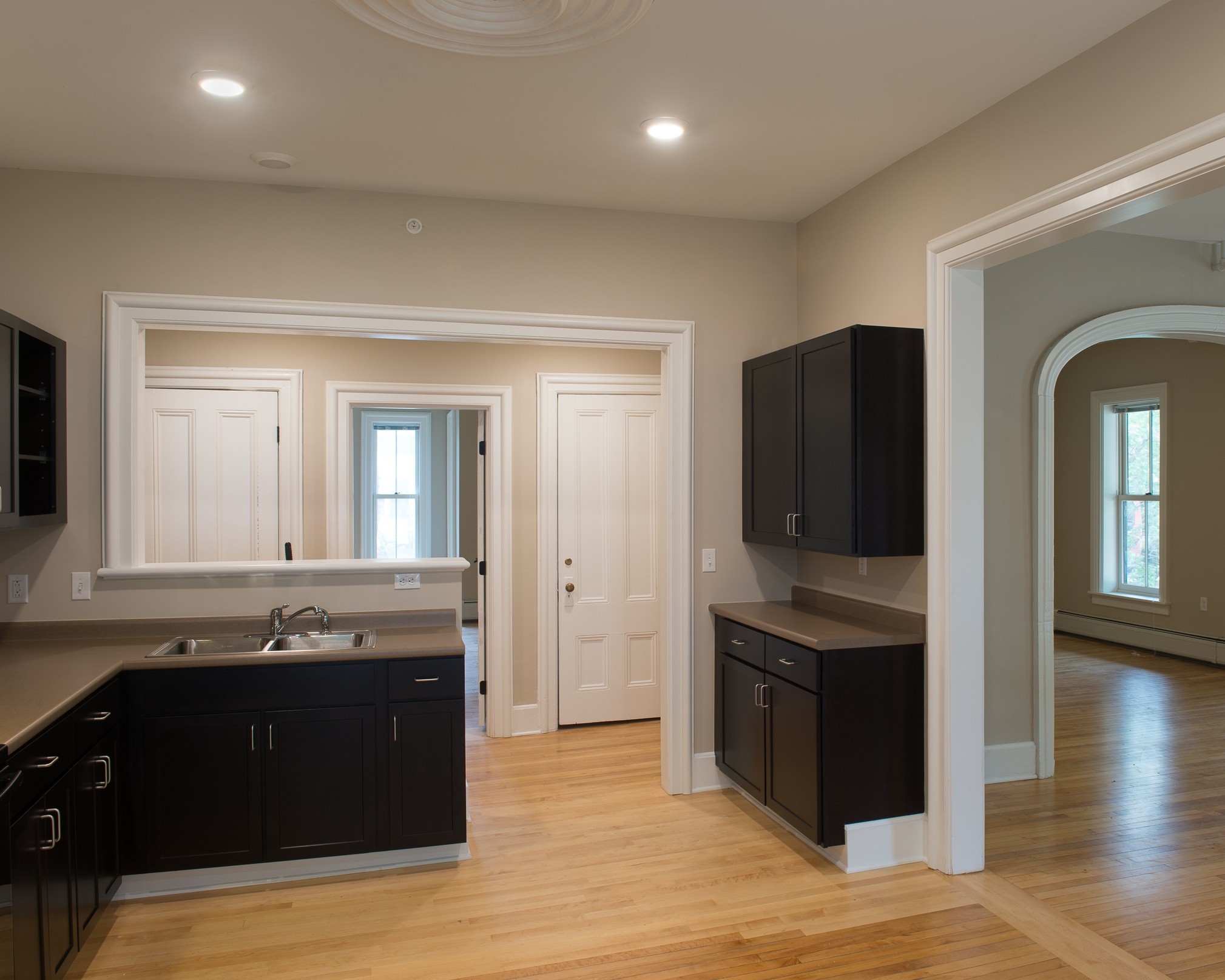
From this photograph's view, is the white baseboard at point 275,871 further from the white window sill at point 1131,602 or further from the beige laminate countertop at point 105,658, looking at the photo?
the white window sill at point 1131,602

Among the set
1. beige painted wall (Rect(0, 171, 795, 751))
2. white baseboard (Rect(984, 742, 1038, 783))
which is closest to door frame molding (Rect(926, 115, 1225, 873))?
white baseboard (Rect(984, 742, 1038, 783))

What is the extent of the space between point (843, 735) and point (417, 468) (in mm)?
6404

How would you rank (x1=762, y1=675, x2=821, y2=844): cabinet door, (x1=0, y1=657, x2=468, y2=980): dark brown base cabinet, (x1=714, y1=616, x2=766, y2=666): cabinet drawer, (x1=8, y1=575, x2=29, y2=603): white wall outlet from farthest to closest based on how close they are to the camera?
(x1=714, y1=616, x2=766, y2=666): cabinet drawer, (x1=8, y1=575, x2=29, y2=603): white wall outlet, (x1=762, y1=675, x2=821, y2=844): cabinet door, (x1=0, y1=657, x2=468, y2=980): dark brown base cabinet

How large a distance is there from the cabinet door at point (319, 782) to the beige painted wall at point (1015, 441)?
2.83 meters

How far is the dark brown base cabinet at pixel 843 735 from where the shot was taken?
314 centimetres

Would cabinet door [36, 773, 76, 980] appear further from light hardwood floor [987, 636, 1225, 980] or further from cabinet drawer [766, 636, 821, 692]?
light hardwood floor [987, 636, 1225, 980]

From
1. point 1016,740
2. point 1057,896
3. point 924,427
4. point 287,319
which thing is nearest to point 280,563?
point 287,319

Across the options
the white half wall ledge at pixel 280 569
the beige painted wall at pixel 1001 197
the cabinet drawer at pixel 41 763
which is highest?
the beige painted wall at pixel 1001 197

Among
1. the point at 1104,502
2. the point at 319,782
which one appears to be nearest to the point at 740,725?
the point at 319,782

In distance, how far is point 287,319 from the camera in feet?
11.6

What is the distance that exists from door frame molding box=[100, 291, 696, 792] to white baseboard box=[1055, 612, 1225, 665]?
4.91 meters

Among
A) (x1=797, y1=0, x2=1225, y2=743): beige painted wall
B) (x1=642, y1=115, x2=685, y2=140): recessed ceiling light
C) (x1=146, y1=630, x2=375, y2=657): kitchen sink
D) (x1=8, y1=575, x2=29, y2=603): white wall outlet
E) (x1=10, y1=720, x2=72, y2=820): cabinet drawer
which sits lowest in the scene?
(x1=10, y1=720, x2=72, y2=820): cabinet drawer

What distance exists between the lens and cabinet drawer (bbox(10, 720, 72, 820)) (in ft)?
6.97

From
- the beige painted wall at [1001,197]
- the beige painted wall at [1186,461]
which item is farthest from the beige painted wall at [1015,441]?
the beige painted wall at [1186,461]
